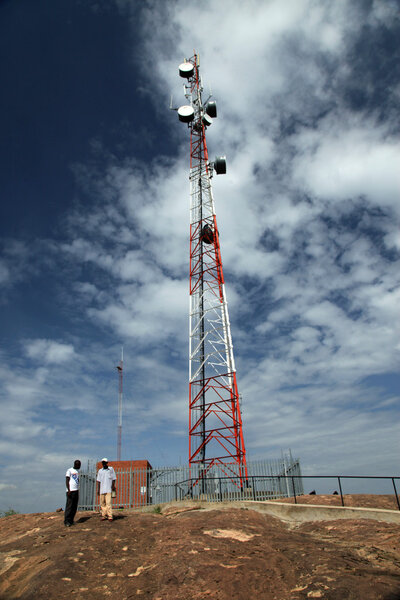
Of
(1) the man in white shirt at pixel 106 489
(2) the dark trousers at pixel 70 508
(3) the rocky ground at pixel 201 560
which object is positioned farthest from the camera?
(1) the man in white shirt at pixel 106 489

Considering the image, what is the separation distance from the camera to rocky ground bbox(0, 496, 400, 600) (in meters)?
7.05

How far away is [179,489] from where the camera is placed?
18.4 m

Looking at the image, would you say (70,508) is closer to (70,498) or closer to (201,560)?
(70,498)

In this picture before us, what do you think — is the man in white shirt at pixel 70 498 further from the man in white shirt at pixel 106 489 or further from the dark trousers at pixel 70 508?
the man in white shirt at pixel 106 489

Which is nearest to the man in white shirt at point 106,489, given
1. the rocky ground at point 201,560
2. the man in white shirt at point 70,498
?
the rocky ground at point 201,560

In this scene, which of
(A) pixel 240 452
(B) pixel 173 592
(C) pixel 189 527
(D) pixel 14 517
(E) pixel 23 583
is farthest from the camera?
(A) pixel 240 452

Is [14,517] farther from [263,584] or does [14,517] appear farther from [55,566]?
[263,584]

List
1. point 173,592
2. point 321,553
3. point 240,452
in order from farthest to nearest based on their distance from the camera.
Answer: point 240,452 < point 321,553 < point 173,592

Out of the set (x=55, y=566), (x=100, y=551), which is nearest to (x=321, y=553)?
(x=100, y=551)

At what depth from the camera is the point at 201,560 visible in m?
8.30

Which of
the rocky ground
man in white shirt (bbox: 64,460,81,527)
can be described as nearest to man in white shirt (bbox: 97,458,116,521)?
the rocky ground

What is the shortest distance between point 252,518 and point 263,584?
5.02 metres

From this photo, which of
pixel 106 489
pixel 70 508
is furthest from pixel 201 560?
pixel 70 508

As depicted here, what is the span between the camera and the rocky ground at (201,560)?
23.1ft
